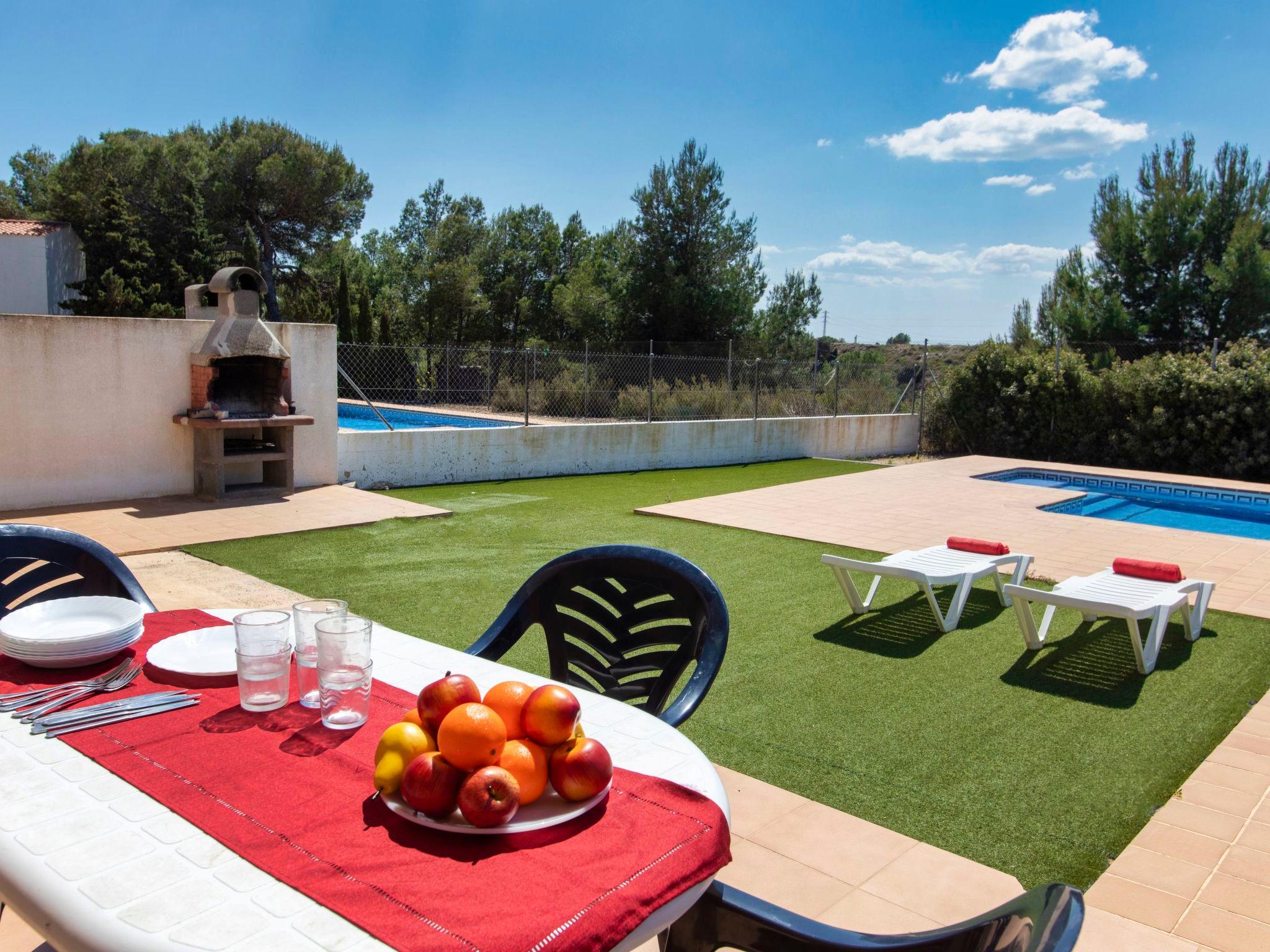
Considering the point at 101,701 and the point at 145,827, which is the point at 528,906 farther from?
the point at 101,701

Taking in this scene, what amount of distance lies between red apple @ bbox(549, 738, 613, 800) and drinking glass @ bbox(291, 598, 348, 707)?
1.71 ft

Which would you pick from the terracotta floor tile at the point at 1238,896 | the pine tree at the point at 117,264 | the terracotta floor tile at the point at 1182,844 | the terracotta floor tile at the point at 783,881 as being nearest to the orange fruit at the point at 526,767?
the terracotta floor tile at the point at 783,881

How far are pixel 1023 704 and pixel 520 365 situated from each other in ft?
43.5

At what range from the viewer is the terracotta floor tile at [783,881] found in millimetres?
2217

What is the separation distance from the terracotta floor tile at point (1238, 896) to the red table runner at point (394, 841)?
1.90 m

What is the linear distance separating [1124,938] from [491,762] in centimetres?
187

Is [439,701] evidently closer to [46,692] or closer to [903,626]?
[46,692]

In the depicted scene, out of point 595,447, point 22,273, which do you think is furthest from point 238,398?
point 22,273

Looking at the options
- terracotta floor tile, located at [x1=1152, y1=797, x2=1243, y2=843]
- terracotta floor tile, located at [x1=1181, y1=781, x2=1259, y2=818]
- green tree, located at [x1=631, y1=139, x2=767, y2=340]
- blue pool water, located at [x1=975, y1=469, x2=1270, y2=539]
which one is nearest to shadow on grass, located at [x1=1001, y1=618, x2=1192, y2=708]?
terracotta floor tile, located at [x1=1181, y1=781, x2=1259, y2=818]

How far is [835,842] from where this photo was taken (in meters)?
2.54

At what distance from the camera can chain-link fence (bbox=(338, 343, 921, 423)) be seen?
1395 cm

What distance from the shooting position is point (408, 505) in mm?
7922

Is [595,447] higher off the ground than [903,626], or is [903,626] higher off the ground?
Answer: [595,447]

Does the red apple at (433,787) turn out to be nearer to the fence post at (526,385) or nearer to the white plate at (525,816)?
the white plate at (525,816)
